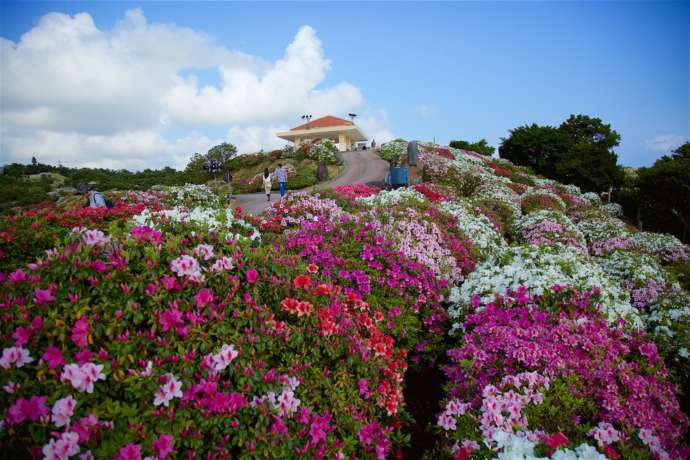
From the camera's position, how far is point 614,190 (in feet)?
110

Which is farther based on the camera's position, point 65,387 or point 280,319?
point 280,319

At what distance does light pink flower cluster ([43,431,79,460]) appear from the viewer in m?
1.90

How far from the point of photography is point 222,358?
2.55 m

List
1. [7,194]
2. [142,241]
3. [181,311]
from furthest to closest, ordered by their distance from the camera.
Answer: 1. [7,194]
2. [142,241]
3. [181,311]

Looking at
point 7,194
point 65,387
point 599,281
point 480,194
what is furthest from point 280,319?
point 7,194

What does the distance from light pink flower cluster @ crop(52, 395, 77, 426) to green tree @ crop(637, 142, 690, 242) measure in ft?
91.3

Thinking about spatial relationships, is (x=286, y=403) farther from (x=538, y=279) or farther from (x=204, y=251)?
(x=538, y=279)

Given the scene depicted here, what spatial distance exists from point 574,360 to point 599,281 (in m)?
1.87

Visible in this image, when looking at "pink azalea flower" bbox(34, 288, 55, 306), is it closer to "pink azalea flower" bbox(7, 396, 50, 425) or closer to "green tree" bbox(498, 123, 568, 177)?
"pink azalea flower" bbox(7, 396, 50, 425)

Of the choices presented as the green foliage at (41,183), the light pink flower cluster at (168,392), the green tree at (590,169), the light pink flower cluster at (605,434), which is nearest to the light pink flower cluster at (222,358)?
the light pink flower cluster at (168,392)

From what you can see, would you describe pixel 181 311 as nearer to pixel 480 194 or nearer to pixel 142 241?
pixel 142 241

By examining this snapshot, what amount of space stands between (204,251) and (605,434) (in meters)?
3.39

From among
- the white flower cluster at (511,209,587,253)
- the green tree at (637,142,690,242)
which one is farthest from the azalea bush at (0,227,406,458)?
the green tree at (637,142,690,242)

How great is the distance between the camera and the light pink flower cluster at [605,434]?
285cm
